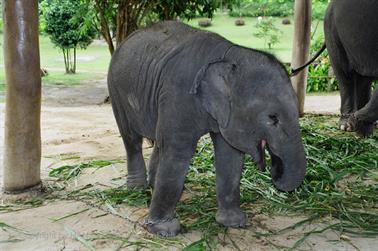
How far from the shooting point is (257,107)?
2611 millimetres

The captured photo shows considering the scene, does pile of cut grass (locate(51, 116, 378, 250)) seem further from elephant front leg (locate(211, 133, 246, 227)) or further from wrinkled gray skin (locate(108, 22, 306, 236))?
wrinkled gray skin (locate(108, 22, 306, 236))

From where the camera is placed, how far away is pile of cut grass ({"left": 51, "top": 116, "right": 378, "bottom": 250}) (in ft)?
10.6

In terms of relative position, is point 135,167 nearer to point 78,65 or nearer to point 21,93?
point 21,93

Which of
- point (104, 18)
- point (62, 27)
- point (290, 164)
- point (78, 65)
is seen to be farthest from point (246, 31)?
point (290, 164)

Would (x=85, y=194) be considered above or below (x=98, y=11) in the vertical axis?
below

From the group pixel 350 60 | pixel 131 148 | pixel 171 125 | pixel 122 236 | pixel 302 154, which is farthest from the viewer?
pixel 350 60

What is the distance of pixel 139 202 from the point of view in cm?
362

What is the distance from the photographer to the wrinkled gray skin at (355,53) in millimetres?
4492

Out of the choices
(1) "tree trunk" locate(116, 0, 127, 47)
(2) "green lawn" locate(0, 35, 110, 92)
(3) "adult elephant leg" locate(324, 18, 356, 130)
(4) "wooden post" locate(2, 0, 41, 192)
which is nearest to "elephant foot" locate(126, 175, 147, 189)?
(4) "wooden post" locate(2, 0, 41, 192)

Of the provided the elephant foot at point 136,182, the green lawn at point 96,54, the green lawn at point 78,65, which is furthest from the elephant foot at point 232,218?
the green lawn at point 78,65

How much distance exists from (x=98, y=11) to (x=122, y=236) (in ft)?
18.8

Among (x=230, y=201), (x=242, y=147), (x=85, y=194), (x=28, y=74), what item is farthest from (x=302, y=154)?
(x=28, y=74)

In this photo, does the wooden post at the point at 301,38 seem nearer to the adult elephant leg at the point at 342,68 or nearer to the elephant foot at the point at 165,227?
the adult elephant leg at the point at 342,68

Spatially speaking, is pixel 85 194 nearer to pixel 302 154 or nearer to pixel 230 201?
pixel 230 201
